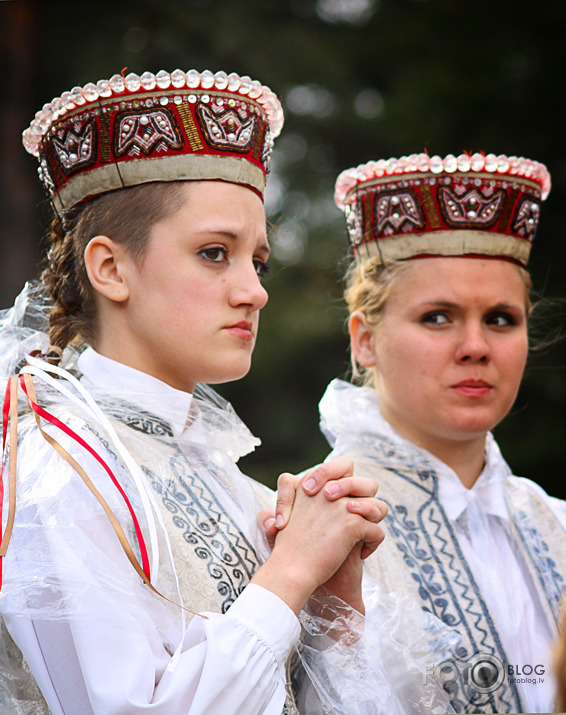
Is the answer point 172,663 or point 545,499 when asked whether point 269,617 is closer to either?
point 172,663

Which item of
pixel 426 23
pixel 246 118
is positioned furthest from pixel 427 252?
pixel 426 23

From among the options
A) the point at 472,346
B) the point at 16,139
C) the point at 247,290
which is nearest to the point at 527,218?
the point at 472,346

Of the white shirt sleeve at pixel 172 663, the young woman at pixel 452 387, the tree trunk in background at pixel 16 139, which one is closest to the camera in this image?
the white shirt sleeve at pixel 172 663

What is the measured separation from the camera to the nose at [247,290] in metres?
1.68

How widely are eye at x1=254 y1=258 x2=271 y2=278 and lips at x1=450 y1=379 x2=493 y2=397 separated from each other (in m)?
0.62

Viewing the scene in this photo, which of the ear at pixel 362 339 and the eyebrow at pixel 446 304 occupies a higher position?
the eyebrow at pixel 446 304

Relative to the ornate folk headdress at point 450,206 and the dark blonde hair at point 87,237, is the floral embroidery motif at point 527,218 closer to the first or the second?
the ornate folk headdress at point 450,206

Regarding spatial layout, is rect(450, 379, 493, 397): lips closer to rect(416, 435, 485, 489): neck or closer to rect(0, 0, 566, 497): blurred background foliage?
rect(416, 435, 485, 489): neck

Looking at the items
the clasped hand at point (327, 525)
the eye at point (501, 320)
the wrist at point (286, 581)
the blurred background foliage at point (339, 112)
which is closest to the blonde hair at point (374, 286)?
the eye at point (501, 320)

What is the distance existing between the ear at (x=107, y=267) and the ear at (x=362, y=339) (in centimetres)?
89

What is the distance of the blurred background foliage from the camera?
5508mm

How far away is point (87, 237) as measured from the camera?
1.76 m

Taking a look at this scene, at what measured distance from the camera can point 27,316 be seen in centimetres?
184

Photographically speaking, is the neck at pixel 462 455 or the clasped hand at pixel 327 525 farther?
the neck at pixel 462 455
